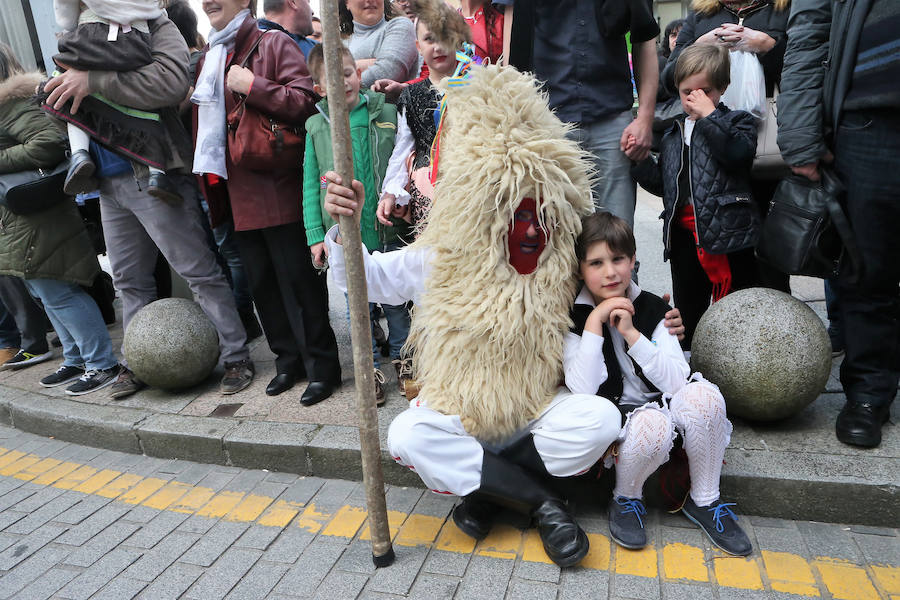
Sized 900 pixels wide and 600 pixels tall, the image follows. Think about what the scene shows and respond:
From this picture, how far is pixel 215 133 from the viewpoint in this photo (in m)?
3.45

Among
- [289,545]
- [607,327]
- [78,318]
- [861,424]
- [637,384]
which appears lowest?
[289,545]

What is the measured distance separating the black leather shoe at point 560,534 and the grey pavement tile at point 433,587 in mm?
380

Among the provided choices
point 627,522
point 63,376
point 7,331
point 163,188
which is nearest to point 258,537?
point 627,522

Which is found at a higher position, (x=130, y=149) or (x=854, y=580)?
(x=130, y=149)

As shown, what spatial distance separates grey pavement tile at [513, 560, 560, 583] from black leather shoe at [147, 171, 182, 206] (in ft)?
9.96

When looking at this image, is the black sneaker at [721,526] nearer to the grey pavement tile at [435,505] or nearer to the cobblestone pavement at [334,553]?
the cobblestone pavement at [334,553]

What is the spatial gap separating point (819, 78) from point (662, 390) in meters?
1.58

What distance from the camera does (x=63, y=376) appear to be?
4.48 m

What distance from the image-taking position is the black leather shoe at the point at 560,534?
224 cm

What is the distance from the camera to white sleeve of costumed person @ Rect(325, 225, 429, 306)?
8.14 feet

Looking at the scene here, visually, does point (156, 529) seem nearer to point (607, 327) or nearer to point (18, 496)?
point (18, 496)

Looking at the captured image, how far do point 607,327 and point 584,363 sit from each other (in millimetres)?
204

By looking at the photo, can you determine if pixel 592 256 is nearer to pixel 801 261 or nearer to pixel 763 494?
pixel 801 261

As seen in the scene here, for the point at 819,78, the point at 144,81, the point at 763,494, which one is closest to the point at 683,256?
the point at 819,78
